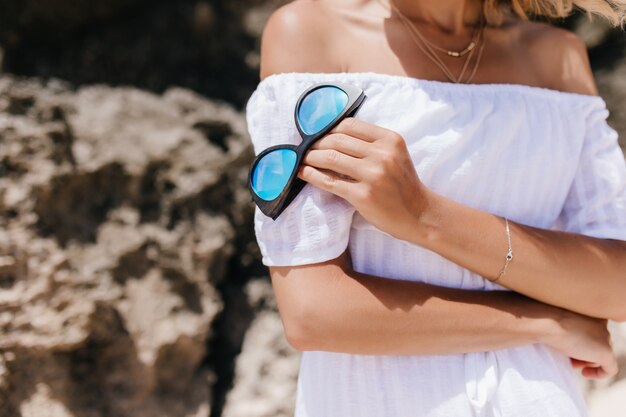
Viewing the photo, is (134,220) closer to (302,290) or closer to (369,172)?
(302,290)

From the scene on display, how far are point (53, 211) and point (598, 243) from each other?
1.50 meters

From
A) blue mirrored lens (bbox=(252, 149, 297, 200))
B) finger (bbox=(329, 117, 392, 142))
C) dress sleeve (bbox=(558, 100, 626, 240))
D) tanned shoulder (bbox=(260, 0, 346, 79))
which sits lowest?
dress sleeve (bbox=(558, 100, 626, 240))

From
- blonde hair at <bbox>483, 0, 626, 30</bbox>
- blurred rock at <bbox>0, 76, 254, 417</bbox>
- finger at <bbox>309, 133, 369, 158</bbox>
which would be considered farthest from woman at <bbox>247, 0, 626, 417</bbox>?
blurred rock at <bbox>0, 76, 254, 417</bbox>

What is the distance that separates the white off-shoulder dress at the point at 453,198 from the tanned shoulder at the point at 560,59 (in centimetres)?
13

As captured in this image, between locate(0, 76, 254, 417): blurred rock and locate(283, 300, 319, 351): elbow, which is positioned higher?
locate(283, 300, 319, 351): elbow

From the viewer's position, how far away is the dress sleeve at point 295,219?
3.85 ft

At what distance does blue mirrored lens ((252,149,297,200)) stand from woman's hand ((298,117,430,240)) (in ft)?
0.09

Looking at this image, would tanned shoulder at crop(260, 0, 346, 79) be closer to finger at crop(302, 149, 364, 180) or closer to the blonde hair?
finger at crop(302, 149, 364, 180)

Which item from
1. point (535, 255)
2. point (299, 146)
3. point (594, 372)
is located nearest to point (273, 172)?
point (299, 146)

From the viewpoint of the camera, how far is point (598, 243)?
133cm

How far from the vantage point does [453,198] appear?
130 cm

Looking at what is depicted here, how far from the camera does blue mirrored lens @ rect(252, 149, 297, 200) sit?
1.16 metres

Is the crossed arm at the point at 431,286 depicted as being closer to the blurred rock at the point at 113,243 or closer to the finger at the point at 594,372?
the finger at the point at 594,372

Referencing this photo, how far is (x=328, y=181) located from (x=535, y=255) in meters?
0.47
